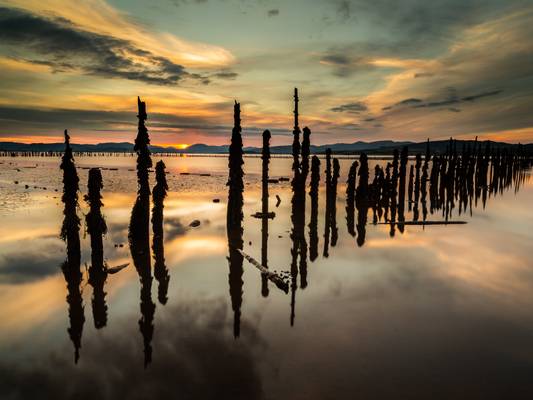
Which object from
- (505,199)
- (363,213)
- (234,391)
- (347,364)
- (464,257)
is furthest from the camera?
(505,199)

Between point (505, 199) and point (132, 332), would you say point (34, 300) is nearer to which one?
point (132, 332)

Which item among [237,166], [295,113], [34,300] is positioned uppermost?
[295,113]

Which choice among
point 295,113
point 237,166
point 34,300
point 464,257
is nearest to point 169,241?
point 237,166

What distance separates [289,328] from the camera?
1005 centimetres

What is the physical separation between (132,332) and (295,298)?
5.44 metres

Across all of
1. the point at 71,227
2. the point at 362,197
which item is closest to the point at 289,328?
the point at 71,227

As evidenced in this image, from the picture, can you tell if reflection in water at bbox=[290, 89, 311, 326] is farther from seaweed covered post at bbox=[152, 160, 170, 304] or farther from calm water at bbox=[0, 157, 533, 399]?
seaweed covered post at bbox=[152, 160, 170, 304]

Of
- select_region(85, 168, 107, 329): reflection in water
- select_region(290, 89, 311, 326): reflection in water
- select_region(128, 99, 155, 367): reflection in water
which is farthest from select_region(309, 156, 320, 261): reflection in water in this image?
select_region(85, 168, 107, 329): reflection in water

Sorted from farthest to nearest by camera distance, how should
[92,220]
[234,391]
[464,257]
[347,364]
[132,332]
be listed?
[464,257] < [92,220] < [132,332] < [347,364] < [234,391]

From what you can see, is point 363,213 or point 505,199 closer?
point 363,213

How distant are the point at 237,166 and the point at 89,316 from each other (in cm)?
1257

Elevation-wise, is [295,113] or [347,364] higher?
[295,113]

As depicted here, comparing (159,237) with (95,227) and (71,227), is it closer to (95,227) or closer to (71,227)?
(95,227)

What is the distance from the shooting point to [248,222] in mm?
26500
